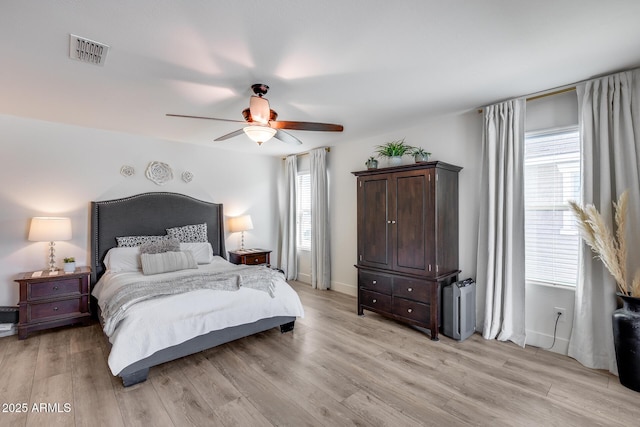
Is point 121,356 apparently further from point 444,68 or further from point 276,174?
point 276,174

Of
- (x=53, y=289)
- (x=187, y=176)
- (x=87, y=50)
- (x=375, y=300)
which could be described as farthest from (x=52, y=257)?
(x=375, y=300)

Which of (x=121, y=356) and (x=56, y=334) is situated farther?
(x=56, y=334)

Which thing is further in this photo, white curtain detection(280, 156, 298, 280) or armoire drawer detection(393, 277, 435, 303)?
white curtain detection(280, 156, 298, 280)

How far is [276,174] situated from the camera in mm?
6051

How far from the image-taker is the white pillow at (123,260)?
3730mm

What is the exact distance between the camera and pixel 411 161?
406 cm

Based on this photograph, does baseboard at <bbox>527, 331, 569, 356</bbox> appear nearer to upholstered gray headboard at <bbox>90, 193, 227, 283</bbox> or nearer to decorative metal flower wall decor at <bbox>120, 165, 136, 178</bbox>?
upholstered gray headboard at <bbox>90, 193, 227, 283</bbox>

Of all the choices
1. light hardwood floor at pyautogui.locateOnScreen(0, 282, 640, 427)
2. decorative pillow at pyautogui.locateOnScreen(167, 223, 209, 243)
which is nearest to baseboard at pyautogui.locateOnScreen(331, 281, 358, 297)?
light hardwood floor at pyautogui.locateOnScreen(0, 282, 640, 427)

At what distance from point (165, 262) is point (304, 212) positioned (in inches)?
107

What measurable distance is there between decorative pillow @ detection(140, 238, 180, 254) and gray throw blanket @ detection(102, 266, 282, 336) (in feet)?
2.71

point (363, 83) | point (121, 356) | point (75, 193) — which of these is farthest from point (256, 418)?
point (75, 193)

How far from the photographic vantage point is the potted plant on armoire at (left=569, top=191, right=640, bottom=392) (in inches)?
87.7

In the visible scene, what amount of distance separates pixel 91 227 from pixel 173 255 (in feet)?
4.23

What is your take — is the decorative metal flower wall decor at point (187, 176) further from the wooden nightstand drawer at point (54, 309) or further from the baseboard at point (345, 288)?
the baseboard at point (345, 288)
